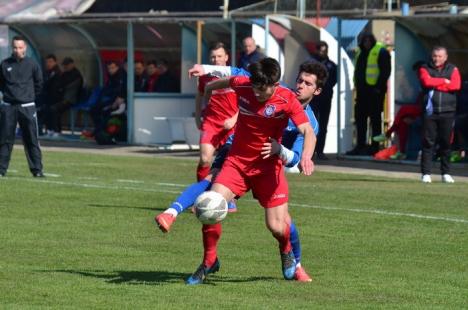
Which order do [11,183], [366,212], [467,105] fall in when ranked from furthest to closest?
[467,105] < [11,183] < [366,212]

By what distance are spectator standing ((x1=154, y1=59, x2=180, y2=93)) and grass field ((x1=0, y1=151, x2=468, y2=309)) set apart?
884cm

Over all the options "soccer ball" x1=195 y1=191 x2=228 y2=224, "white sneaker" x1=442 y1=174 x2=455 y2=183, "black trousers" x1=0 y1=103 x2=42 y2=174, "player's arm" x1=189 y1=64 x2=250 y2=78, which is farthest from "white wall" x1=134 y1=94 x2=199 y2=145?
"soccer ball" x1=195 y1=191 x2=228 y2=224

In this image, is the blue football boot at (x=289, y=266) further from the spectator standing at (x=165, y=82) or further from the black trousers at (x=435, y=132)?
the spectator standing at (x=165, y=82)

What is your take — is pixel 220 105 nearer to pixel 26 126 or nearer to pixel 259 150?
pixel 259 150

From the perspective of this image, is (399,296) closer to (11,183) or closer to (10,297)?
(10,297)

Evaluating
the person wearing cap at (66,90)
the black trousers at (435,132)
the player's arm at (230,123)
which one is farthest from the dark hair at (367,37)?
the player's arm at (230,123)

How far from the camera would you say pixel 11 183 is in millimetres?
20266

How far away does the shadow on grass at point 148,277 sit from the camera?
435 inches

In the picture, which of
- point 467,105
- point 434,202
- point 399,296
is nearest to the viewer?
point 399,296

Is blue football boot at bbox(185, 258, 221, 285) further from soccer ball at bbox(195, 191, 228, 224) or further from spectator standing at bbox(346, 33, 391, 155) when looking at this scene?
spectator standing at bbox(346, 33, 391, 155)

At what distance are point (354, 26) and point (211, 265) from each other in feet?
59.7

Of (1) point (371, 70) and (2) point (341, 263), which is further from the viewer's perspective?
(1) point (371, 70)

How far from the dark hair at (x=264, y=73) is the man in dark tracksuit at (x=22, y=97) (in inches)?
441

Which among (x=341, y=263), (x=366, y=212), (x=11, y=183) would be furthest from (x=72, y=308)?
(x=11, y=183)
